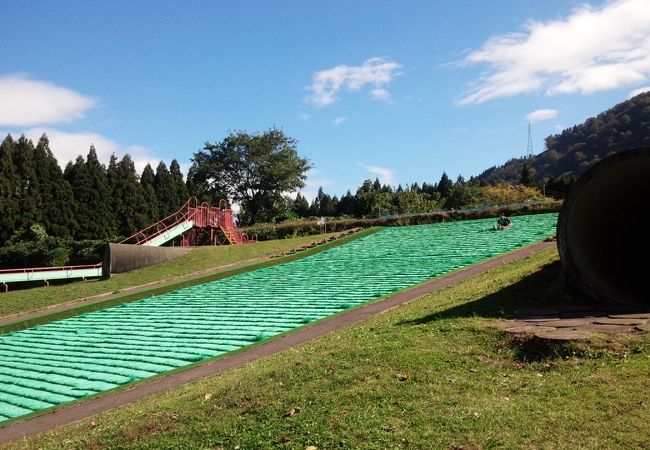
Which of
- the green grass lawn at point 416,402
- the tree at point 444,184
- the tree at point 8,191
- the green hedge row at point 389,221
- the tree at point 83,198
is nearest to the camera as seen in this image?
the green grass lawn at point 416,402

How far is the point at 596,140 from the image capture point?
299ft

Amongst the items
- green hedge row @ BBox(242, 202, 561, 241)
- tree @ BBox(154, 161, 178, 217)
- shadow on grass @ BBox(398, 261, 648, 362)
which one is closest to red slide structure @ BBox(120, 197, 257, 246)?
green hedge row @ BBox(242, 202, 561, 241)

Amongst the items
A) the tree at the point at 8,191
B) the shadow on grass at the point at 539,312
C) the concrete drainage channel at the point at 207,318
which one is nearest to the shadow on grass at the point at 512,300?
the shadow on grass at the point at 539,312

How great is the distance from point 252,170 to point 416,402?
44229 mm

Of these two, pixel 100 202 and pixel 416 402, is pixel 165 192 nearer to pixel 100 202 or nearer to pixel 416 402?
pixel 100 202

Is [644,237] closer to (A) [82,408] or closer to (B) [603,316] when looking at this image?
(B) [603,316]

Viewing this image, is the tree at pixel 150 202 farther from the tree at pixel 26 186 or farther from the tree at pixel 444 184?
the tree at pixel 444 184

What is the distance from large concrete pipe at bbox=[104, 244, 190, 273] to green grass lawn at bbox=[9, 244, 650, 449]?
52.7 ft

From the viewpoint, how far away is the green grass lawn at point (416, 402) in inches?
150

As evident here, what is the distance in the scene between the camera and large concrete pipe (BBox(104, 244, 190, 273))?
21.6 meters

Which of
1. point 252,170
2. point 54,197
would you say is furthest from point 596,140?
point 54,197

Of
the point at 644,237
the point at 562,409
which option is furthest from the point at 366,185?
the point at 562,409

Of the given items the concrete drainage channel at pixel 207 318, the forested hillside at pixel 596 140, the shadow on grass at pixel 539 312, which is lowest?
the concrete drainage channel at pixel 207 318

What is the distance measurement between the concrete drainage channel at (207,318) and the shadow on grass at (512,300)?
148 inches
